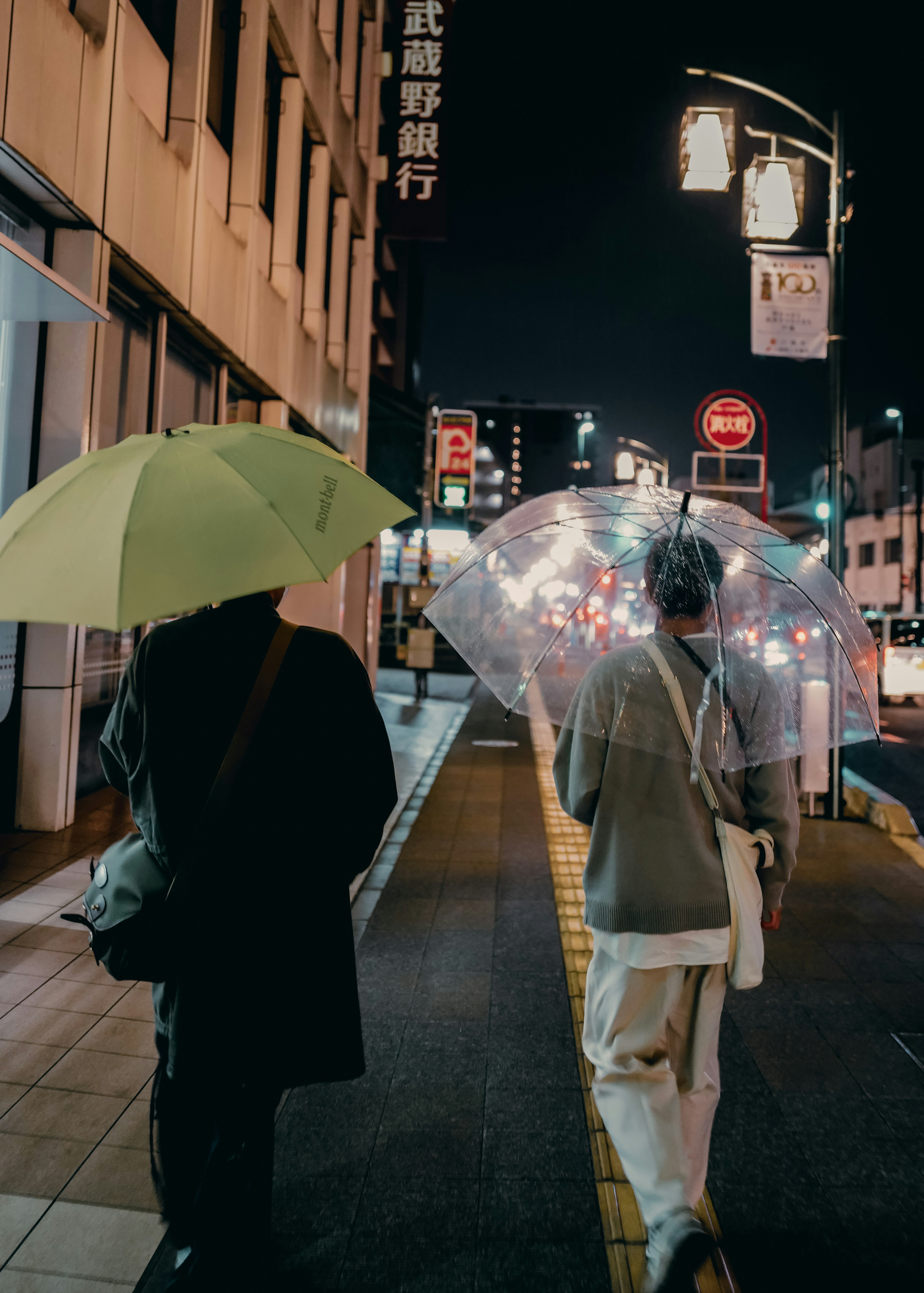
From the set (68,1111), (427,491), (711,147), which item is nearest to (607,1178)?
(68,1111)

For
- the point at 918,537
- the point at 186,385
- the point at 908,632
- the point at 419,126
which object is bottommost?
the point at 908,632

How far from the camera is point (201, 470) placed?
1886 mm

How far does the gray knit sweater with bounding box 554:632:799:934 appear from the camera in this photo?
2.42m

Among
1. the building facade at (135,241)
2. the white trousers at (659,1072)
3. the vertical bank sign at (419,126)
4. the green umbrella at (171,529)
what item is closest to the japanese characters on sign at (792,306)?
the building facade at (135,241)

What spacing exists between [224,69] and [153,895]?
1077 centimetres

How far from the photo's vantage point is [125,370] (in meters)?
7.96

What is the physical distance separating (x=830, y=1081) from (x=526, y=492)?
111m

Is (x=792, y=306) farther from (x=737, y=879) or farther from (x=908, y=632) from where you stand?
(x=908, y=632)

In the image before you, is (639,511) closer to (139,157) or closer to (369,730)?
(369,730)

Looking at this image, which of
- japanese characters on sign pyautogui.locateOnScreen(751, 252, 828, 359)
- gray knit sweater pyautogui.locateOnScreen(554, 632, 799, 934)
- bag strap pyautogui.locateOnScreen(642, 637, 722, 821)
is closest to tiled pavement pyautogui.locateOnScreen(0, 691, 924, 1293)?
gray knit sweater pyautogui.locateOnScreen(554, 632, 799, 934)

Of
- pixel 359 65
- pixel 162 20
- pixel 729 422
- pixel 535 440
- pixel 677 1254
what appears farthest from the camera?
pixel 535 440

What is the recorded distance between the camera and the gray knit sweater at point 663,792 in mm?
2416

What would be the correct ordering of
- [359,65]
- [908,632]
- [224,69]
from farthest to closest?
[908,632] → [359,65] → [224,69]

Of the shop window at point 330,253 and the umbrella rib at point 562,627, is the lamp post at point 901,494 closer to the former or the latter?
the shop window at point 330,253
